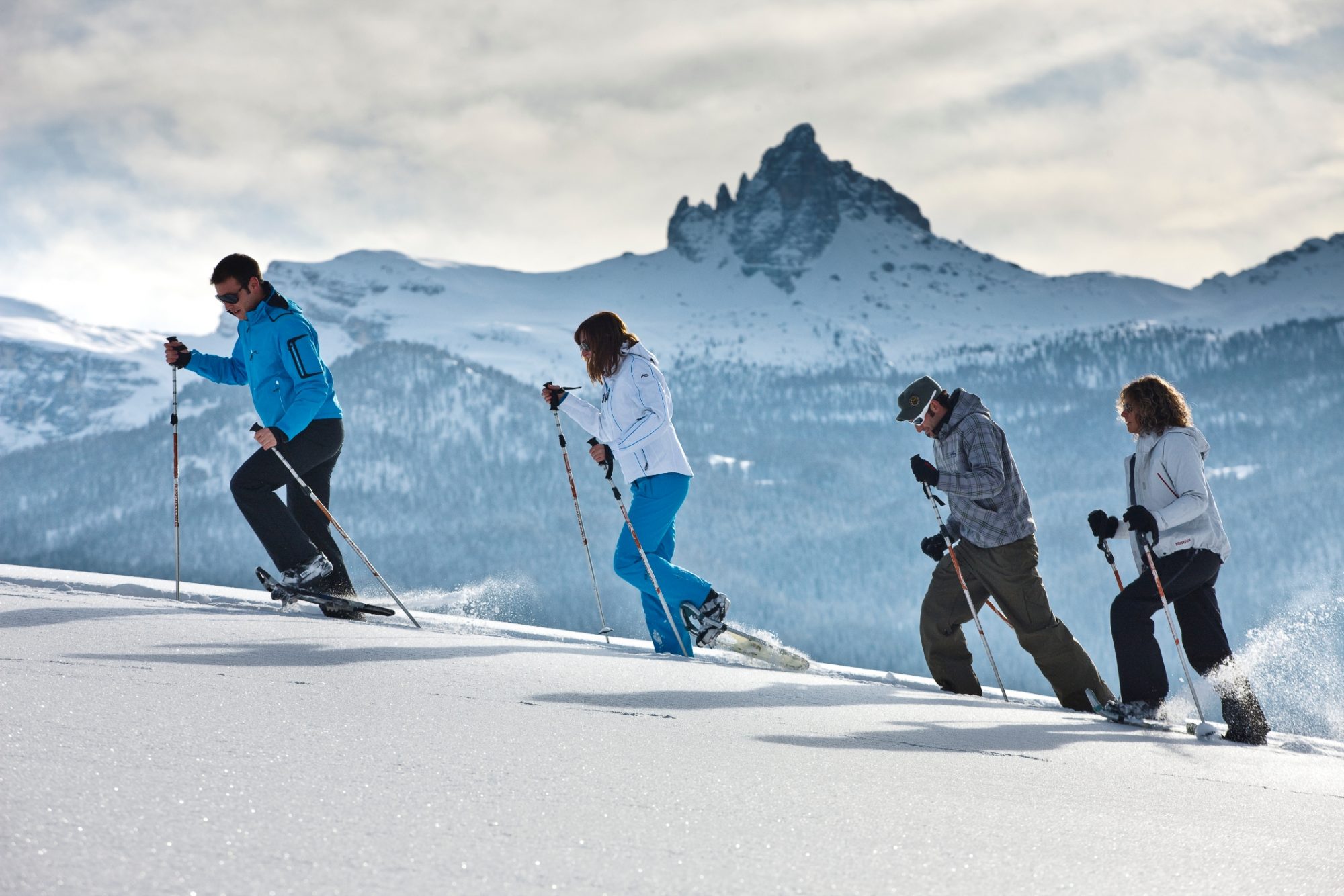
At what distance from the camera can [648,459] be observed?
6.11m

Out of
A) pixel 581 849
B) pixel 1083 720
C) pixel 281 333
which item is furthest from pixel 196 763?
pixel 281 333

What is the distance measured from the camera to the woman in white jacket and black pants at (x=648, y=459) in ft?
19.8

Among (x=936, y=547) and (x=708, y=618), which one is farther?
(x=936, y=547)

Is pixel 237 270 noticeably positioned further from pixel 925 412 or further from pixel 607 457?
pixel 925 412

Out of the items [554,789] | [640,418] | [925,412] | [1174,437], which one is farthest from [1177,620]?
[554,789]

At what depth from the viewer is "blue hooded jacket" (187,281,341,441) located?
616cm

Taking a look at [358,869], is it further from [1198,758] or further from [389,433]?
[389,433]

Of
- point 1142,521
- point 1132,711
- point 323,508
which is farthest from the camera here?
point 323,508

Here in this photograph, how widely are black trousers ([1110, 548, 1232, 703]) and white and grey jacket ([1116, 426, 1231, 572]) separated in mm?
84

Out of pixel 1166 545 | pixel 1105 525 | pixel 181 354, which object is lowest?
pixel 1166 545

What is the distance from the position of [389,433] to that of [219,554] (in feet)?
201

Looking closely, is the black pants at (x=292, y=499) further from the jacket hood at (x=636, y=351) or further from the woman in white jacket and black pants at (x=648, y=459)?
the jacket hood at (x=636, y=351)

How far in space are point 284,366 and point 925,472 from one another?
3.91m

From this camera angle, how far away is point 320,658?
3.80m
